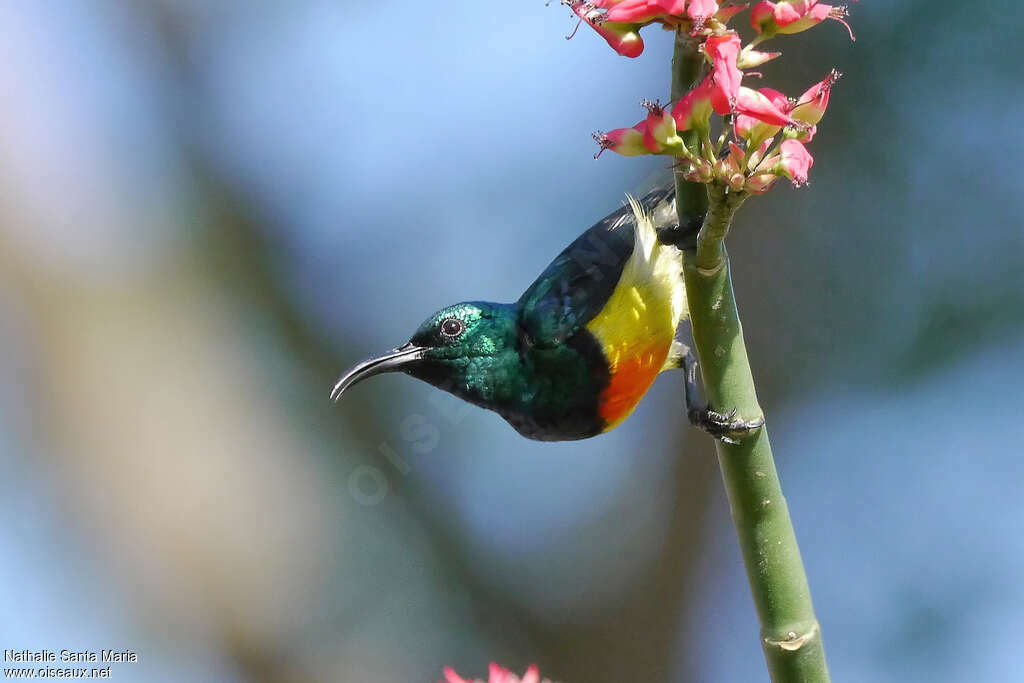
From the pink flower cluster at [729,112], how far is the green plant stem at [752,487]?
0.29ft

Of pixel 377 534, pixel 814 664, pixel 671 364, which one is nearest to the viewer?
pixel 814 664

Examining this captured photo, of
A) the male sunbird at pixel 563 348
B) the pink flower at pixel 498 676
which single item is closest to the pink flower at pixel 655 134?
the pink flower at pixel 498 676

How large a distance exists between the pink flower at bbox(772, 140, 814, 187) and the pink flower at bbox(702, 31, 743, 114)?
7 cm

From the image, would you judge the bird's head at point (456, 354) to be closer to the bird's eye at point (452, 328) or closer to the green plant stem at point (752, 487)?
the bird's eye at point (452, 328)

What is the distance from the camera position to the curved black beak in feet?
7.57

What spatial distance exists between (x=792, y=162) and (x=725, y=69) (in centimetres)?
12

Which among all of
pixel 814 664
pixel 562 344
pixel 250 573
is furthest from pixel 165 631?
pixel 814 664

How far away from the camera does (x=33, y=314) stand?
15.5 ft

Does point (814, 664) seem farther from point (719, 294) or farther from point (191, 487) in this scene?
point (191, 487)

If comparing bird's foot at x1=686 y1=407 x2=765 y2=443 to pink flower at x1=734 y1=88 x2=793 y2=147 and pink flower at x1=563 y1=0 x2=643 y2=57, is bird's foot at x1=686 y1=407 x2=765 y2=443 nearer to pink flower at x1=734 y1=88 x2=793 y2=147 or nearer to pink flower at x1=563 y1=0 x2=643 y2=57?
pink flower at x1=734 y1=88 x2=793 y2=147

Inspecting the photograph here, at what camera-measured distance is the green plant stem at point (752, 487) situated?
1.14 metres

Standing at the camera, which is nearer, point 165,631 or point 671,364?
point 671,364

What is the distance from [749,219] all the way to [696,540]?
160 cm

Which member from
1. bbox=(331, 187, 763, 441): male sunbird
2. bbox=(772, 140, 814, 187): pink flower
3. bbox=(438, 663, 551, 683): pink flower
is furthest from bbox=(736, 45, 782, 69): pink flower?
bbox=(331, 187, 763, 441): male sunbird
